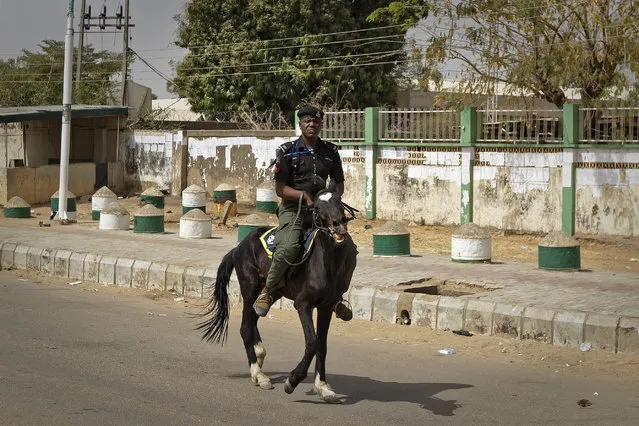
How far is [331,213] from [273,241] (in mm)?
965

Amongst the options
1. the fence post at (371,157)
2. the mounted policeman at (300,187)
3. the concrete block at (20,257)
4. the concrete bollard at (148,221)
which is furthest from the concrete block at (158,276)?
the fence post at (371,157)

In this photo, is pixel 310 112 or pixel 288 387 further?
pixel 310 112

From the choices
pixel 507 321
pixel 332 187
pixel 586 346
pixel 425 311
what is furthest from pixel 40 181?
pixel 332 187

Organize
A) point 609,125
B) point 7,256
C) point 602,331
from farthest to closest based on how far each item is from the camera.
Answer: point 609,125 < point 7,256 < point 602,331

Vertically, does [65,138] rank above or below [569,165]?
above

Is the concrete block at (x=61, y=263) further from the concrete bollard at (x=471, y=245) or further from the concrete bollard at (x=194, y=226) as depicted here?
the concrete bollard at (x=471, y=245)

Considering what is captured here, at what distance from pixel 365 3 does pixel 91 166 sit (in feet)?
48.3

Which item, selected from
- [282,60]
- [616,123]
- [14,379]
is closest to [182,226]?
[616,123]

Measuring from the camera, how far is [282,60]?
125 ft

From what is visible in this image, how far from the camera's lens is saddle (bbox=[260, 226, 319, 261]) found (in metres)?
7.67

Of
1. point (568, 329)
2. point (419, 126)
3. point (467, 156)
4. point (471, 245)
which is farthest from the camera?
point (419, 126)

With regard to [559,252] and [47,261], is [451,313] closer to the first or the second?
[559,252]

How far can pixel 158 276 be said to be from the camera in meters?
14.0

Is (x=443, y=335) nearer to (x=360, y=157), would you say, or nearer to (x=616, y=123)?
(x=616, y=123)
